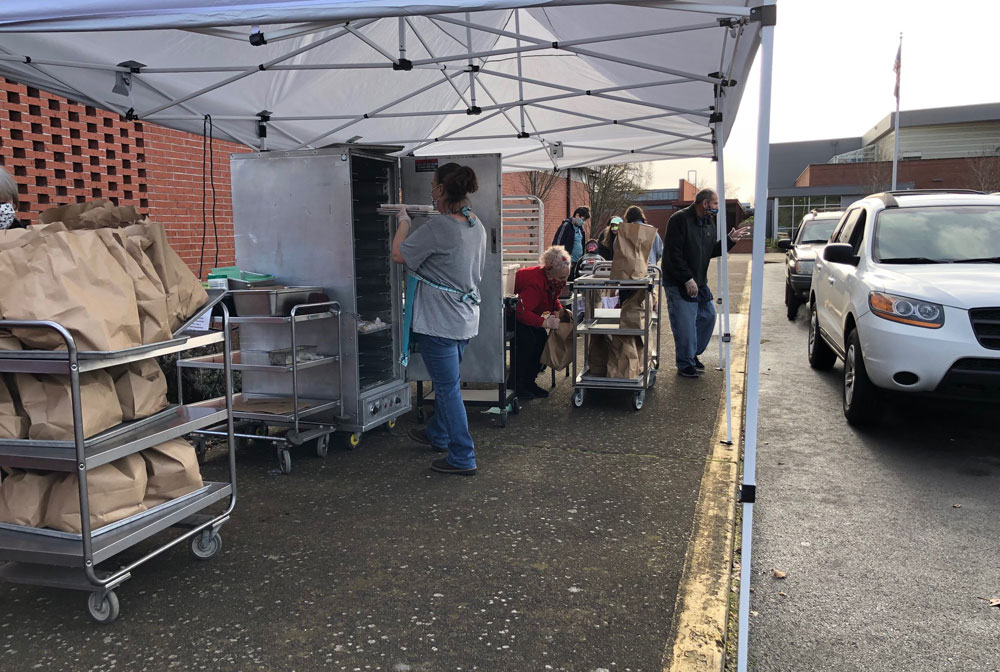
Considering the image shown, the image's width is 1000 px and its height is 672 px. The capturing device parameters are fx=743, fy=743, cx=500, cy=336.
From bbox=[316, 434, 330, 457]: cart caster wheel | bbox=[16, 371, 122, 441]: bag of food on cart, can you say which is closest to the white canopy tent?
bbox=[16, 371, 122, 441]: bag of food on cart

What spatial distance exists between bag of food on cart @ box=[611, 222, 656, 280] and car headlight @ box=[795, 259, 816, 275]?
7.54 m

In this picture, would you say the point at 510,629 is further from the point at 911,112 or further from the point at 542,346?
the point at 911,112

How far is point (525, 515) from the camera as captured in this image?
4.49m

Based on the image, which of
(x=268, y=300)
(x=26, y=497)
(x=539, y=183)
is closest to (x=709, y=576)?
(x=26, y=497)

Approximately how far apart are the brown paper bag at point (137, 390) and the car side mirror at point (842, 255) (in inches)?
222

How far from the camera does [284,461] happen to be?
528 centimetres

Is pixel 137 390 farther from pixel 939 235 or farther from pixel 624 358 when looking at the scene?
pixel 939 235

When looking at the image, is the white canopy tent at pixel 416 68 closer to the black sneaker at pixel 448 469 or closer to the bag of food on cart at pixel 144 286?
the bag of food on cart at pixel 144 286

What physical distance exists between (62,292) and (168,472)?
3.30ft

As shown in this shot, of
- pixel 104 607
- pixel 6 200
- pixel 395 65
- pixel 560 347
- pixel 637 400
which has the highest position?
pixel 395 65

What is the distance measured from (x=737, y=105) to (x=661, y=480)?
3.52 m

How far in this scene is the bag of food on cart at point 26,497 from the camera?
322 cm

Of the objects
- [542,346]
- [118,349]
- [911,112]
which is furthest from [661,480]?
[911,112]

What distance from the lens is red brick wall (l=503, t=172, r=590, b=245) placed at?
65.9 ft
